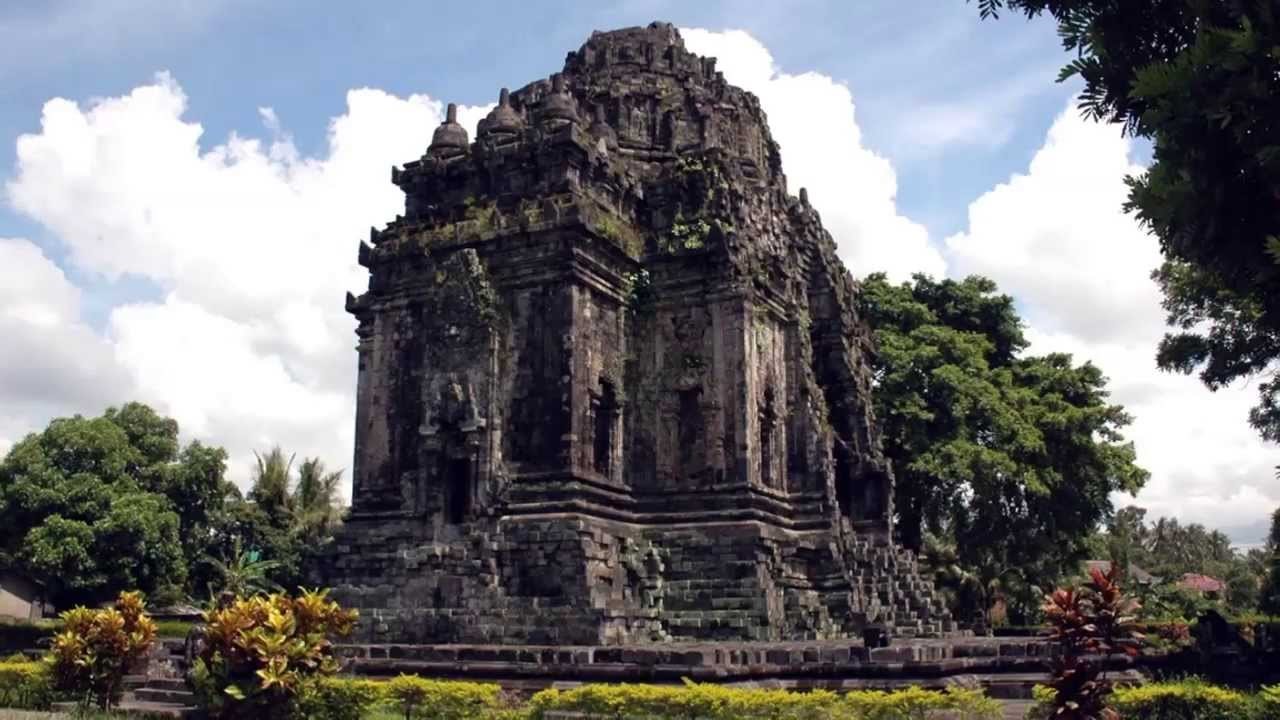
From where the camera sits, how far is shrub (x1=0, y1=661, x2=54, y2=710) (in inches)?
526

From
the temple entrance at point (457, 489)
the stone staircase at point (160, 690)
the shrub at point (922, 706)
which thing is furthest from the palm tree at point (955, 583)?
the shrub at point (922, 706)

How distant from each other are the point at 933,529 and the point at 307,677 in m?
23.3

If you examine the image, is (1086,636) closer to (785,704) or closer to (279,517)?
(785,704)

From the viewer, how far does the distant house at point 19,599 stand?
3319 cm

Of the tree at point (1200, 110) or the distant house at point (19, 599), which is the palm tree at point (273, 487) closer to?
the distant house at point (19, 599)

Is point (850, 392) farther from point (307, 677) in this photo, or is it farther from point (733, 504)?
point (307, 677)

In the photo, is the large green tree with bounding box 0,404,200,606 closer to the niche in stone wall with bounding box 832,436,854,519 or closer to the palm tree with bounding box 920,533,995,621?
the niche in stone wall with bounding box 832,436,854,519

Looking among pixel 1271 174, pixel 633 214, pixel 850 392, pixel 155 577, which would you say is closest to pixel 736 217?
pixel 633 214

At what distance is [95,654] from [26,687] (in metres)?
1.41

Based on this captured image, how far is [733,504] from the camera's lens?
19047 millimetres

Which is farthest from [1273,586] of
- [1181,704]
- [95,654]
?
[95,654]

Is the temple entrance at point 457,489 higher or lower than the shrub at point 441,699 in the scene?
higher

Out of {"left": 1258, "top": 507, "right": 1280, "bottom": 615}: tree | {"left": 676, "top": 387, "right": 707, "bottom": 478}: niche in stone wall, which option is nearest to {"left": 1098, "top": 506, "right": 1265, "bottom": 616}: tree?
{"left": 1258, "top": 507, "right": 1280, "bottom": 615}: tree

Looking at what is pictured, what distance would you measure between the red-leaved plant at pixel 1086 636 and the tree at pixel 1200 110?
264 centimetres
